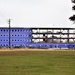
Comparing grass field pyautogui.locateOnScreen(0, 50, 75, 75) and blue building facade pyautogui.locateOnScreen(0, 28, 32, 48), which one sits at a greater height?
blue building facade pyautogui.locateOnScreen(0, 28, 32, 48)

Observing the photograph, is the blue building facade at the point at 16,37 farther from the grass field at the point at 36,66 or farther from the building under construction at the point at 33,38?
the grass field at the point at 36,66

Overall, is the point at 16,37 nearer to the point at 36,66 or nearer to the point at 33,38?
the point at 33,38

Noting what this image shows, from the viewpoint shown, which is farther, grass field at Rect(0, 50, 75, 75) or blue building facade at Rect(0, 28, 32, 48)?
blue building facade at Rect(0, 28, 32, 48)

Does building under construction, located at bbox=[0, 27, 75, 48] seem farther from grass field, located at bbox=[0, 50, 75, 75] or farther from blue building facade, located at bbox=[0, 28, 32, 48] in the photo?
grass field, located at bbox=[0, 50, 75, 75]

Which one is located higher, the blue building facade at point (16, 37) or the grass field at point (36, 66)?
the blue building facade at point (16, 37)

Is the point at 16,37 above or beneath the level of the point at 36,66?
above

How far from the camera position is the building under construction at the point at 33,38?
140m

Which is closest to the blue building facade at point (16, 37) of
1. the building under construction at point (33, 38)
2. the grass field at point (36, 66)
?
the building under construction at point (33, 38)

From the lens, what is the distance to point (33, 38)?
468 ft

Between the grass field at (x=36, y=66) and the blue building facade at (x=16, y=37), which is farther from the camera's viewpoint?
the blue building facade at (x=16, y=37)

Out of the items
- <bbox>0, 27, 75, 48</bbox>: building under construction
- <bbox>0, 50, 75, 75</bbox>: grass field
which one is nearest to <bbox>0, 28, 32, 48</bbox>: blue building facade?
<bbox>0, 27, 75, 48</bbox>: building under construction

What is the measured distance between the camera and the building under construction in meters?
140

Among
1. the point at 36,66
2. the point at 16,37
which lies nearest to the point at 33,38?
the point at 16,37

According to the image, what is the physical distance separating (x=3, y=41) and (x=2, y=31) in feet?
16.9
